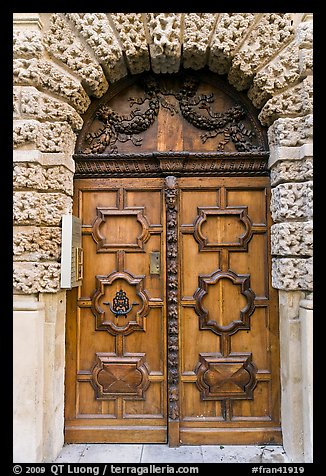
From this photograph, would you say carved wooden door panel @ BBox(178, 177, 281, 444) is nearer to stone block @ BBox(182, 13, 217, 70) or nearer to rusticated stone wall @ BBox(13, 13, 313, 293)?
rusticated stone wall @ BBox(13, 13, 313, 293)

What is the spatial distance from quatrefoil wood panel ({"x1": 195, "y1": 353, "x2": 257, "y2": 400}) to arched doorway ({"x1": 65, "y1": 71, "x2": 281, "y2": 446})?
0.01 m

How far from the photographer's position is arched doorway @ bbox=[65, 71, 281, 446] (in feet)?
12.0

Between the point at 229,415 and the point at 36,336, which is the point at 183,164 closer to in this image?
the point at 36,336

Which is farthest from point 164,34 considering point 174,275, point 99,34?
point 174,275

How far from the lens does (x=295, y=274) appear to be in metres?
3.34

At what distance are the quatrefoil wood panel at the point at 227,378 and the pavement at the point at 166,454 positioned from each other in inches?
17.8

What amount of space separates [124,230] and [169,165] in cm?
80

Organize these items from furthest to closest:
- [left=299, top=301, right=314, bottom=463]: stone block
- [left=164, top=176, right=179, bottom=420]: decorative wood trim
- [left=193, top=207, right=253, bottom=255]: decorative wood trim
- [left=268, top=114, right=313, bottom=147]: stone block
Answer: [left=193, top=207, right=253, bottom=255]: decorative wood trim → [left=164, top=176, right=179, bottom=420]: decorative wood trim → [left=268, top=114, right=313, bottom=147]: stone block → [left=299, top=301, right=314, bottom=463]: stone block

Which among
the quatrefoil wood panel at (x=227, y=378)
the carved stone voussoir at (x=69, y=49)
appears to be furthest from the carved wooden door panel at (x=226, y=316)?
the carved stone voussoir at (x=69, y=49)

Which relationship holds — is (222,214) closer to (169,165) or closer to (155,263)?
(169,165)

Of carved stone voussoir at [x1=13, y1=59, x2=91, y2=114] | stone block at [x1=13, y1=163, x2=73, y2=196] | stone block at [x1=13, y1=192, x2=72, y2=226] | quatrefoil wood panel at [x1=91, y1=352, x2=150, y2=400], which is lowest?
quatrefoil wood panel at [x1=91, y1=352, x2=150, y2=400]

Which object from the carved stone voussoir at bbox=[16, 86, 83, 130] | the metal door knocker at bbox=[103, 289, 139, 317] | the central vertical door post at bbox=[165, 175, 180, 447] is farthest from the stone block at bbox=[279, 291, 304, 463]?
the carved stone voussoir at bbox=[16, 86, 83, 130]

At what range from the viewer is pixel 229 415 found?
Answer: 3631mm
